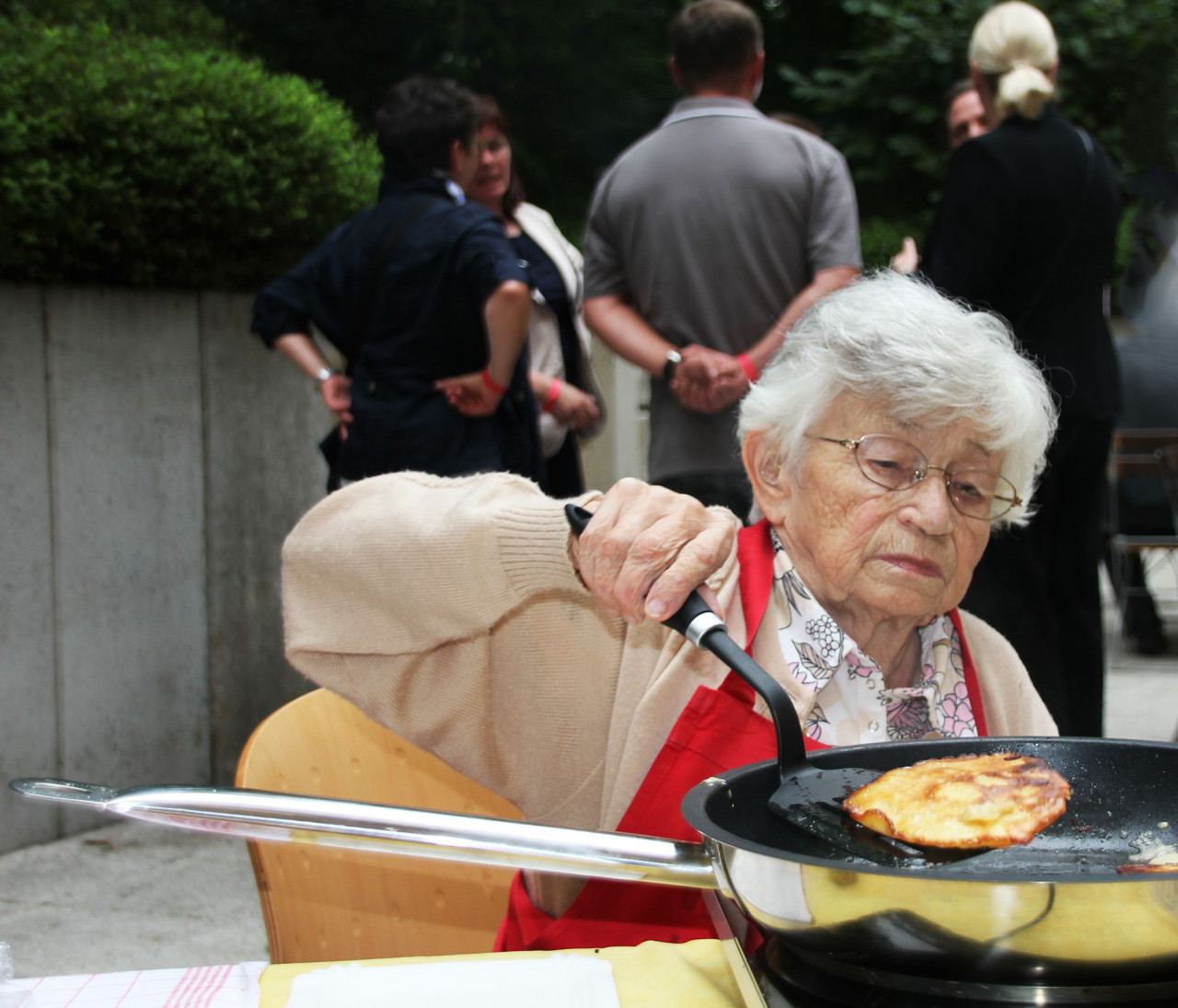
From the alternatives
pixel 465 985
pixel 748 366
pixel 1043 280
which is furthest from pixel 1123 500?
pixel 465 985

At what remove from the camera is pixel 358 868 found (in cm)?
160

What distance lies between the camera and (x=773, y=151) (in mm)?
3324

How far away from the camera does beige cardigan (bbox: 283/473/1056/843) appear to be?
155 centimetres

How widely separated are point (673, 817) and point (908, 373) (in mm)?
636

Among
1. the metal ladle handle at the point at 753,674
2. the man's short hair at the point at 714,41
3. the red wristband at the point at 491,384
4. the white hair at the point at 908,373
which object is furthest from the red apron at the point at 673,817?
the man's short hair at the point at 714,41

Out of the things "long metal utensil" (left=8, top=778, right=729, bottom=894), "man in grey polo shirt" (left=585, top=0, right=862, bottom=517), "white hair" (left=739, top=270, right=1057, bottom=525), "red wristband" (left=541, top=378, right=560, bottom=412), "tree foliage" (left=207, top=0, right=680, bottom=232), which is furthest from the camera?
"tree foliage" (left=207, top=0, right=680, bottom=232)

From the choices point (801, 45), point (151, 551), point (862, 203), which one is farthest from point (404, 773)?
point (801, 45)

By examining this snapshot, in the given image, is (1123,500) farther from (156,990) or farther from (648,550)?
(156,990)

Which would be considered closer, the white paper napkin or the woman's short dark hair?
the white paper napkin

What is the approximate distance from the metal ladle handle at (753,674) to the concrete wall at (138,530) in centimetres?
277

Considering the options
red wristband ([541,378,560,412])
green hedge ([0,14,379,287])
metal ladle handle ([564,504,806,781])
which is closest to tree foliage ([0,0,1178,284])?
green hedge ([0,14,379,287])

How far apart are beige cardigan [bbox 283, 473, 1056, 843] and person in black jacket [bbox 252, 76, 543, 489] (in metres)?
1.72

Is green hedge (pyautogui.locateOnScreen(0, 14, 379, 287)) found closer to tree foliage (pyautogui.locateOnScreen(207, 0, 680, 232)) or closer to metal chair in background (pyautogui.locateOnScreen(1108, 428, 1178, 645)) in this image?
metal chair in background (pyautogui.locateOnScreen(1108, 428, 1178, 645))

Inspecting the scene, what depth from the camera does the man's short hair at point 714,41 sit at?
340 cm
